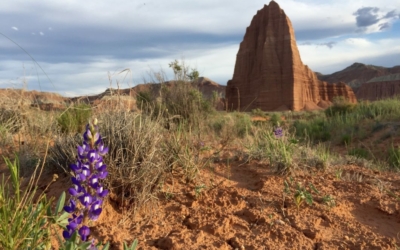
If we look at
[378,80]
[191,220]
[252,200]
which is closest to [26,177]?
[191,220]

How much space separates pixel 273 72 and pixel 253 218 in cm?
5118

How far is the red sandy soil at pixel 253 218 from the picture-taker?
288 cm

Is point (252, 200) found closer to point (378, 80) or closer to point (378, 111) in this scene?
point (378, 111)

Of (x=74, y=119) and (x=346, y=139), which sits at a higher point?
(x=74, y=119)

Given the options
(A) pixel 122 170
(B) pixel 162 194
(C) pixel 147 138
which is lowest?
(B) pixel 162 194

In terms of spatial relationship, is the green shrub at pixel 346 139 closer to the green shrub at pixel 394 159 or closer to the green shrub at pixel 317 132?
the green shrub at pixel 317 132

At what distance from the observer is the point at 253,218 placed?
10.7 ft

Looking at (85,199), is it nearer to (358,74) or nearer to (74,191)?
(74,191)

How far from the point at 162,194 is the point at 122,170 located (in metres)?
0.45

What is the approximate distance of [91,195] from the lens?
6.32ft

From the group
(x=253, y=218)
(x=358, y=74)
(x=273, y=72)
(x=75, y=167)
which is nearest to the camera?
(x=75, y=167)

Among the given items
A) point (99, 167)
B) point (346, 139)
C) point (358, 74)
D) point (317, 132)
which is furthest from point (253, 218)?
point (358, 74)

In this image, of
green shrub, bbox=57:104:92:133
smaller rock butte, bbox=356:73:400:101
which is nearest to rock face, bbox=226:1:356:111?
smaller rock butte, bbox=356:73:400:101

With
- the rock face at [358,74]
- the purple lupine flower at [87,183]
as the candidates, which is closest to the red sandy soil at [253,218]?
the purple lupine flower at [87,183]
